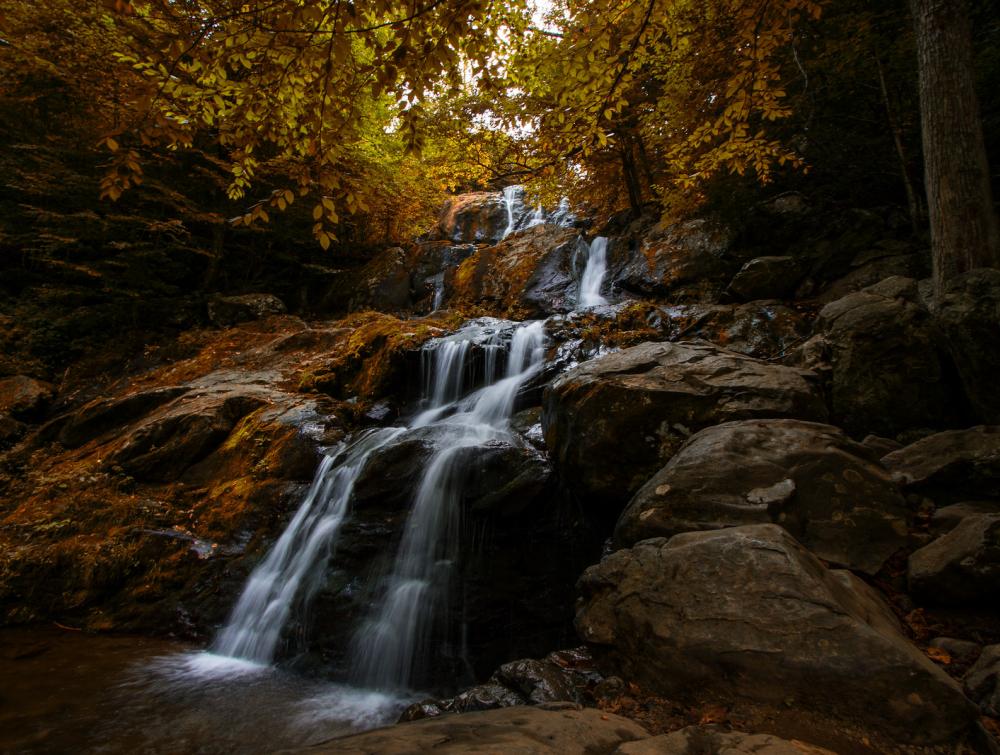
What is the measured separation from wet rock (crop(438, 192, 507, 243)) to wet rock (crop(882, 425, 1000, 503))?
47.6 ft

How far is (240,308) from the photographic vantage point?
12742 mm

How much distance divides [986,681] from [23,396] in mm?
14181

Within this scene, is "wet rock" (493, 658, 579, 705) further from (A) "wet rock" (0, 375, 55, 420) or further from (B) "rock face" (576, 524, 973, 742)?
(A) "wet rock" (0, 375, 55, 420)

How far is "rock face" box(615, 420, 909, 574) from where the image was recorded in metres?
2.89

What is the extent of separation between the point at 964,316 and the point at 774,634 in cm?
371

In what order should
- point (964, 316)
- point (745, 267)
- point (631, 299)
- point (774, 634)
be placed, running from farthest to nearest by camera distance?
point (631, 299), point (745, 267), point (964, 316), point (774, 634)

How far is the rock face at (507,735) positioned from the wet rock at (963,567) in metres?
1.98

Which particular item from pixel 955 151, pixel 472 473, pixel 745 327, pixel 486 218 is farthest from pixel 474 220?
pixel 955 151

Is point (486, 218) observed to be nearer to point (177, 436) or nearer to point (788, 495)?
point (177, 436)

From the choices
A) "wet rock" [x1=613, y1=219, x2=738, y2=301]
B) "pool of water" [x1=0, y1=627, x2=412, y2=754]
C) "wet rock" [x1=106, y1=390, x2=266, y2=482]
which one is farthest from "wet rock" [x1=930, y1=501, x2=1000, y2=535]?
"wet rock" [x1=106, y1=390, x2=266, y2=482]

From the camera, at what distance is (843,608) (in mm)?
1990

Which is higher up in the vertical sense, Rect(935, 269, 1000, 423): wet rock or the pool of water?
Rect(935, 269, 1000, 423): wet rock

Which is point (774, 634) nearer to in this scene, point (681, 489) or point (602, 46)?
point (681, 489)

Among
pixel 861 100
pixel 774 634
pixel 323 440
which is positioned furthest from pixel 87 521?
pixel 861 100
